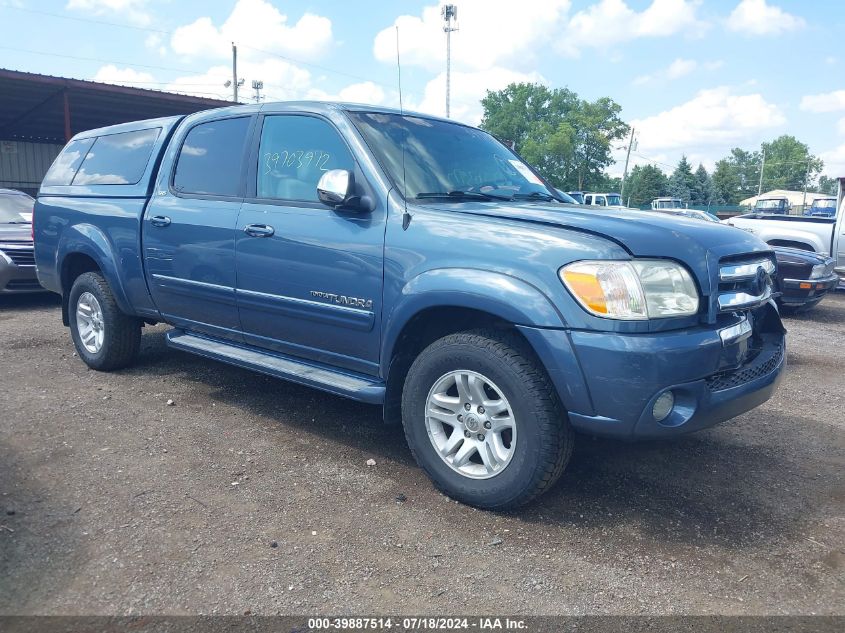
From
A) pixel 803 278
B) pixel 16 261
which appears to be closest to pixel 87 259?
pixel 16 261

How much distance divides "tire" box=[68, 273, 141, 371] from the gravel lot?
0.65 m

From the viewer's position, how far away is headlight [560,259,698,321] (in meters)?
2.79

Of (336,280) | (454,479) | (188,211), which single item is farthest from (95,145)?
(454,479)

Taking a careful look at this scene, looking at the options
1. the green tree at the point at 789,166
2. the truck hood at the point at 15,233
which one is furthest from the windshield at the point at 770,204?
the green tree at the point at 789,166

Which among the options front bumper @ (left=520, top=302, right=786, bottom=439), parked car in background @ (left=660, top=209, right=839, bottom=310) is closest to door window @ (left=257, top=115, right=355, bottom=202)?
front bumper @ (left=520, top=302, right=786, bottom=439)

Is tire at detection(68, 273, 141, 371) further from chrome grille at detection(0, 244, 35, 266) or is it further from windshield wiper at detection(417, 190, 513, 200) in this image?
chrome grille at detection(0, 244, 35, 266)

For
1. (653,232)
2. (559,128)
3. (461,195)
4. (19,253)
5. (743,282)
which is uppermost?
(559,128)

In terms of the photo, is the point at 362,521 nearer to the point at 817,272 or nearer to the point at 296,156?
the point at 296,156

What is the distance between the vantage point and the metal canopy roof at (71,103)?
1563 centimetres

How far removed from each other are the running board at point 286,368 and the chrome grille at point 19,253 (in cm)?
487

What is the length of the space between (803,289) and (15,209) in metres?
10.8

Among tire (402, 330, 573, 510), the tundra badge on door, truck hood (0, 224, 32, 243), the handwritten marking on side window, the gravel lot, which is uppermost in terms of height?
the handwritten marking on side window

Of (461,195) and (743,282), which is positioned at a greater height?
(461,195)

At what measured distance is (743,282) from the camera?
3189 millimetres
